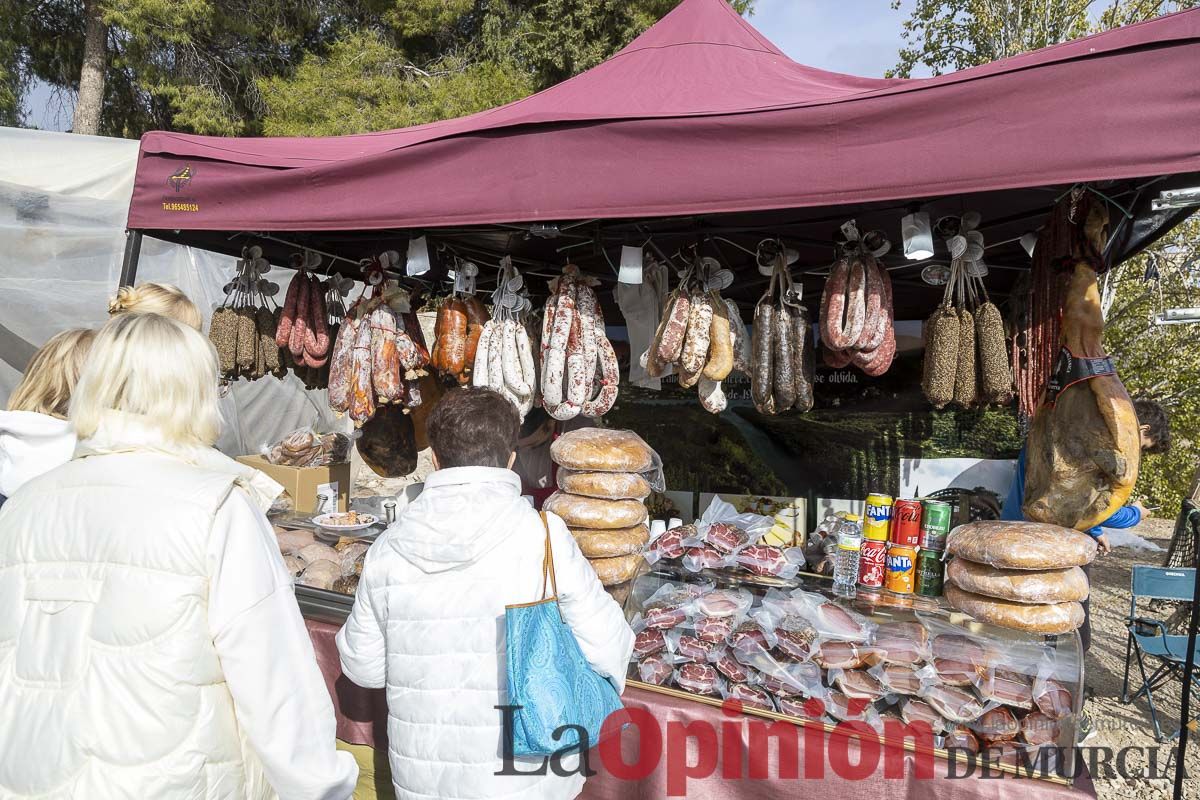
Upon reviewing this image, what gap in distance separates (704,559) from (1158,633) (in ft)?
14.6

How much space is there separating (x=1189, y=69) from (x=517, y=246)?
116 inches

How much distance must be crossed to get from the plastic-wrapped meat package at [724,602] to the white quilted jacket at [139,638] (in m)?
1.36

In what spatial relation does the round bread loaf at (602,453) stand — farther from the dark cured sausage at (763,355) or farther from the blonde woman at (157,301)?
the blonde woman at (157,301)

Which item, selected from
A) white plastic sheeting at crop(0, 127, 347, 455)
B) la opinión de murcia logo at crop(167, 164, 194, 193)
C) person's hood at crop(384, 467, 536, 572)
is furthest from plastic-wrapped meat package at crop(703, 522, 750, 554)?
white plastic sheeting at crop(0, 127, 347, 455)

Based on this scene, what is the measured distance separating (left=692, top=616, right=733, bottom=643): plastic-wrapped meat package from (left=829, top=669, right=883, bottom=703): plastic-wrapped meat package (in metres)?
0.36

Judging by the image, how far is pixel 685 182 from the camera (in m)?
2.14

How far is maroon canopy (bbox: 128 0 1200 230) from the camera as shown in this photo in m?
1.62

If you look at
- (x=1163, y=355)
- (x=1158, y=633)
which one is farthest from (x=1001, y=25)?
(x=1158, y=633)

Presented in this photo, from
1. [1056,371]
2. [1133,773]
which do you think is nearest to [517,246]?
[1056,371]

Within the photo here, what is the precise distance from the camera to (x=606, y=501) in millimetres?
2633

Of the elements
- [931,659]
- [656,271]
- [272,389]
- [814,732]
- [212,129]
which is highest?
[212,129]

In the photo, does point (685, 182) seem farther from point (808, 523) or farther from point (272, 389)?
point (272, 389)

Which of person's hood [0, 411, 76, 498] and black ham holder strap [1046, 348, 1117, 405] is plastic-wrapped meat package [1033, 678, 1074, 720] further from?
person's hood [0, 411, 76, 498]

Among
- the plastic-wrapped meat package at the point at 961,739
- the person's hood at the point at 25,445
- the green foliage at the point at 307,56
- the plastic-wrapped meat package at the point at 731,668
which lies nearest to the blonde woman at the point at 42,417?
the person's hood at the point at 25,445
